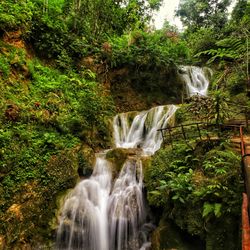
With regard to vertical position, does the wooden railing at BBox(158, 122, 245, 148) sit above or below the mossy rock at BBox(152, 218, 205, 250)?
above

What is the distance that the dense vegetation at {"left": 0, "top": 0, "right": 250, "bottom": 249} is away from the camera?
214 inches

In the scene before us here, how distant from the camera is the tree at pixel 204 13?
74.3 ft

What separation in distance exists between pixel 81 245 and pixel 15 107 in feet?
15.5

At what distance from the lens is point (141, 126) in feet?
38.5

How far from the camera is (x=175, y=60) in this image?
15422 mm

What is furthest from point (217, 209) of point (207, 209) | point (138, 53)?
point (138, 53)

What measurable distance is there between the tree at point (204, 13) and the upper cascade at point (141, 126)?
1524 centimetres

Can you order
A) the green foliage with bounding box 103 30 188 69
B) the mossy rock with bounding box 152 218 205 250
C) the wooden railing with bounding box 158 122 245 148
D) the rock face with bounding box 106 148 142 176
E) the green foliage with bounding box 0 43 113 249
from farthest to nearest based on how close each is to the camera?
the green foliage with bounding box 103 30 188 69 < the rock face with bounding box 106 148 142 176 < the wooden railing with bounding box 158 122 245 148 < the green foliage with bounding box 0 43 113 249 < the mossy rock with bounding box 152 218 205 250

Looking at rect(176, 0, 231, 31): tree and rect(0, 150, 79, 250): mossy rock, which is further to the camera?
rect(176, 0, 231, 31): tree

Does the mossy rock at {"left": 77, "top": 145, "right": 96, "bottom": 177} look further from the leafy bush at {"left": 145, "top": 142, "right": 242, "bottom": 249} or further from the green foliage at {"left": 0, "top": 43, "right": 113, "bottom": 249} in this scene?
the leafy bush at {"left": 145, "top": 142, "right": 242, "bottom": 249}

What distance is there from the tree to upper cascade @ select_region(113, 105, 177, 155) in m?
15.2

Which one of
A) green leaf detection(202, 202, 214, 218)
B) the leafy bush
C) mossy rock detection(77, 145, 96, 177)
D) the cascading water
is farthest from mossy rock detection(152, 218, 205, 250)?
mossy rock detection(77, 145, 96, 177)

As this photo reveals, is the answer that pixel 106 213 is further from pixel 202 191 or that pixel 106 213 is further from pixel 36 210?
pixel 202 191

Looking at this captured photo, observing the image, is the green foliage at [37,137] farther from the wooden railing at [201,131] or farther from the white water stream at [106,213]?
the wooden railing at [201,131]
